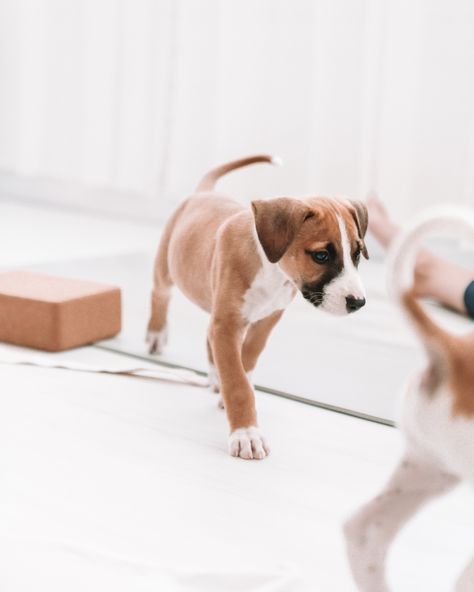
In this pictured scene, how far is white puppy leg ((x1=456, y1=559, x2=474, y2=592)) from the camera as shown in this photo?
25.7 inches

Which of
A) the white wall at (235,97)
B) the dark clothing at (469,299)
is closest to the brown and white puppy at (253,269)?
the dark clothing at (469,299)

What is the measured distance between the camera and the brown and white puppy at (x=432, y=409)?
613 mm

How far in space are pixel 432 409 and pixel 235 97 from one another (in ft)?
7.81

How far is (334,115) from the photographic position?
2.67 metres

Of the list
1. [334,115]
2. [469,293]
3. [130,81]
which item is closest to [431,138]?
[334,115]

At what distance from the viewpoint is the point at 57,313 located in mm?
1549

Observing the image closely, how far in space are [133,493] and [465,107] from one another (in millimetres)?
1737

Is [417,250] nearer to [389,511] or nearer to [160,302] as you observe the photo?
[389,511]

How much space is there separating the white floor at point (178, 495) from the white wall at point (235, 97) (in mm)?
1371

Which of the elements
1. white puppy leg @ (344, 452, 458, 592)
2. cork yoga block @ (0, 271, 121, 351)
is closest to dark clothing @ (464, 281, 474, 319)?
cork yoga block @ (0, 271, 121, 351)

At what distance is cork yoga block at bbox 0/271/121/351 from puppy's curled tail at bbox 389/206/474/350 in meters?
1.00

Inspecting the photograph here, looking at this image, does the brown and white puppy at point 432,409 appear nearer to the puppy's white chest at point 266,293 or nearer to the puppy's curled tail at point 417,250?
the puppy's curled tail at point 417,250

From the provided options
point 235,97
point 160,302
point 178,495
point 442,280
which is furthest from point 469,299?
point 235,97

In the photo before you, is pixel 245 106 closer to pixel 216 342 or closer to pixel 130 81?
pixel 130 81
